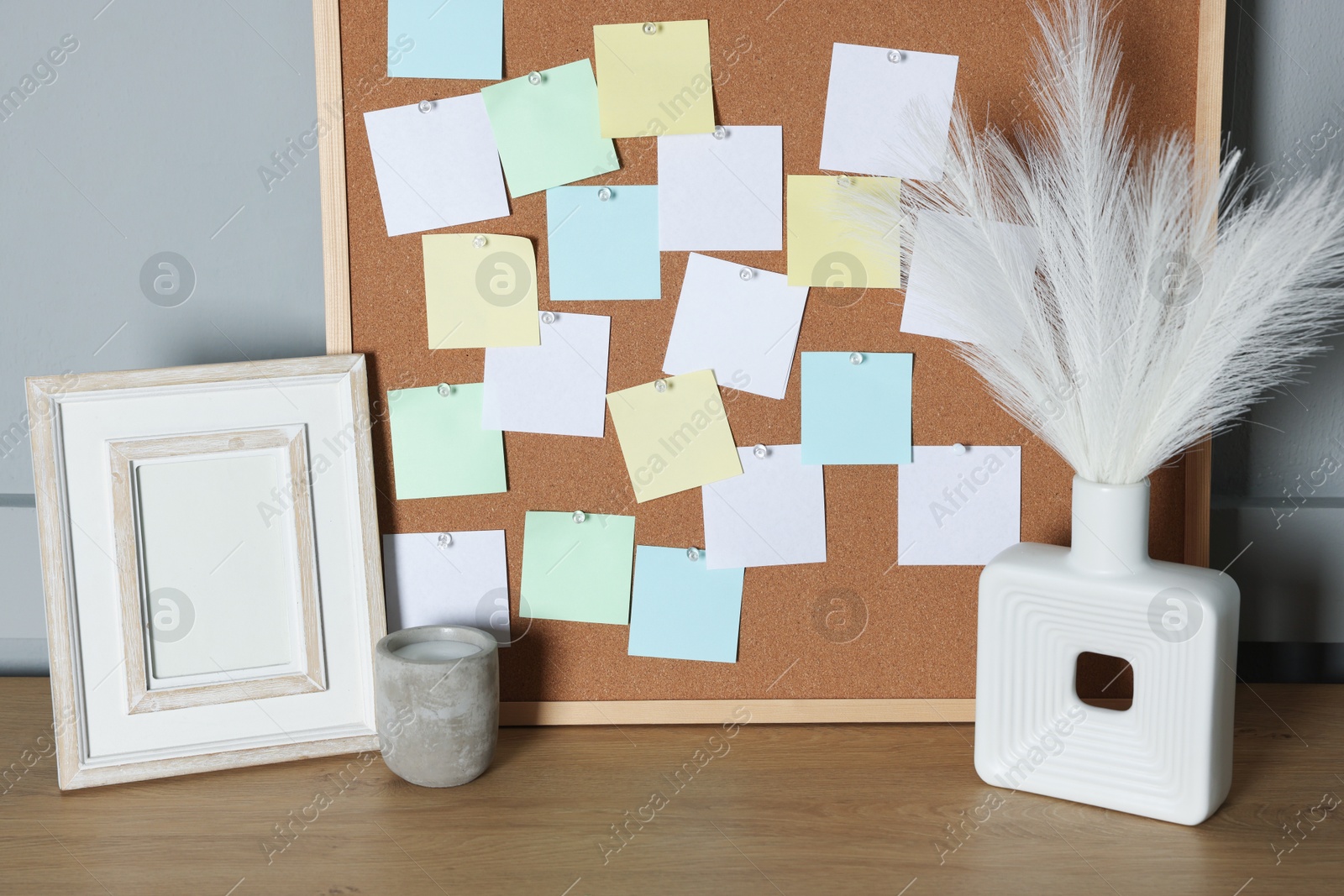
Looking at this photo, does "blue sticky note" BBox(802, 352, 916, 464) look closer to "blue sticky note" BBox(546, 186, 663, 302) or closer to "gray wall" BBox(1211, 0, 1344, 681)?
"blue sticky note" BBox(546, 186, 663, 302)

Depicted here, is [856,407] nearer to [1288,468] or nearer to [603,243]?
[603,243]

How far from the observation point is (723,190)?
2.76ft

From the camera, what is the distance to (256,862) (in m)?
0.68

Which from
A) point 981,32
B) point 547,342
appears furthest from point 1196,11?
point 547,342

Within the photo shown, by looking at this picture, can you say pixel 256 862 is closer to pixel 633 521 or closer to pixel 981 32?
pixel 633 521

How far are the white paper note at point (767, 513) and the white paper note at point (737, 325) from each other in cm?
7

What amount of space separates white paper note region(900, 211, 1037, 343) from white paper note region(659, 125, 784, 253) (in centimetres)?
12

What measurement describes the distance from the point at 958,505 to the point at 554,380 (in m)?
0.37

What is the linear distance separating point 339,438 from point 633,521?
0.26 m

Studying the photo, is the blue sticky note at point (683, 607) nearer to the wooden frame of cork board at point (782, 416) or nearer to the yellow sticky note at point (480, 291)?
the wooden frame of cork board at point (782, 416)

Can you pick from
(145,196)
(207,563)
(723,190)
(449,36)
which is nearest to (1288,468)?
(723,190)

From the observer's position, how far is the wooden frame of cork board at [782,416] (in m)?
0.82

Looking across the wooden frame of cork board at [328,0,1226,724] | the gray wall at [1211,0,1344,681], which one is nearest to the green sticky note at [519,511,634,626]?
the wooden frame of cork board at [328,0,1226,724]

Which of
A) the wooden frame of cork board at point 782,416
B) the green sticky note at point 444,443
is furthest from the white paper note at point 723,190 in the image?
the green sticky note at point 444,443
